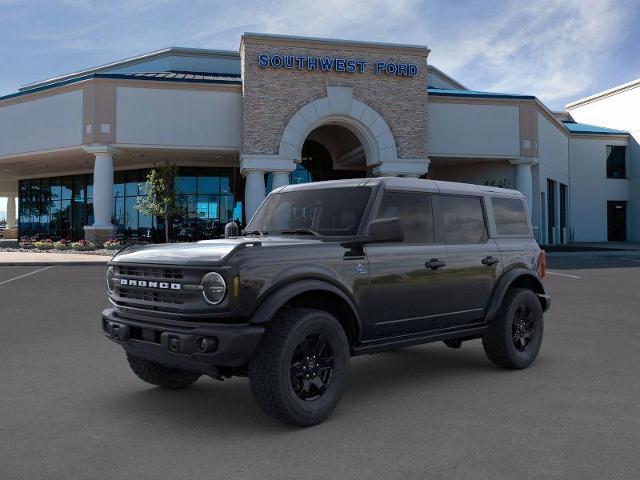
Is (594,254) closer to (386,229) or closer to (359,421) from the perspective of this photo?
(386,229)

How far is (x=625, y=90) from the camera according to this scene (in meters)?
45.9

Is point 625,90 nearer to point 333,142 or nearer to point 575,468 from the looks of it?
point 333,142

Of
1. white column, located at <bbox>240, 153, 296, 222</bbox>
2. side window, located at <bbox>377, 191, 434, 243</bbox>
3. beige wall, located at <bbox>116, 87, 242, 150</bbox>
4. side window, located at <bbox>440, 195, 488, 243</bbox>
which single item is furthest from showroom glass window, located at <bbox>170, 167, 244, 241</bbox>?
side window, located at <bbox>377, 191, 434, 243</bbox>

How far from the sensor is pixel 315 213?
550cm

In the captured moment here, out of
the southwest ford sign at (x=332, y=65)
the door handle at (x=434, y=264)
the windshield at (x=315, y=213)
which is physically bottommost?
the door handle at (x=434, y=264)

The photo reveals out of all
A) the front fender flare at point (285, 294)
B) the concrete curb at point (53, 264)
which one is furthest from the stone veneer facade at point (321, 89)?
the front fender flare at point (285, 294)

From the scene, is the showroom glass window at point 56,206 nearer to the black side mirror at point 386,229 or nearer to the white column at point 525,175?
the white column at point 525,175

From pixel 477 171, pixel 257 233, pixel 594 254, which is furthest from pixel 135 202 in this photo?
pixel 257 233

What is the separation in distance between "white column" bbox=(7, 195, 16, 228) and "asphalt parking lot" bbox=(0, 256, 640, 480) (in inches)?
→ 2383

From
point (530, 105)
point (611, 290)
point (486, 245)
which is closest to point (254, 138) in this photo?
point (530, 105)

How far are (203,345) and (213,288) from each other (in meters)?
0.41

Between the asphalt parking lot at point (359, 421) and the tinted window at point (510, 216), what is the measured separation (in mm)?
1515

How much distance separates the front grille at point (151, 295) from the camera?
4.39m

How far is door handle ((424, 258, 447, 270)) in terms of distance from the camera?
534 centimetres
